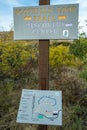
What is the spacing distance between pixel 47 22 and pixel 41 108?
125 centimetres

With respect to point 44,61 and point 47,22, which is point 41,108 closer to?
point 44,61

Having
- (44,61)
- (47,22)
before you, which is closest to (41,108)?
(44,61)

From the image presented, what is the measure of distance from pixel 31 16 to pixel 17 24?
26cm

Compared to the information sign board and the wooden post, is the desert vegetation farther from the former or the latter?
the information sign board

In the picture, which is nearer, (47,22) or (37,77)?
(47,22)

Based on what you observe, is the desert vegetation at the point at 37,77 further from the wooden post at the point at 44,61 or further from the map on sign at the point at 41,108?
the wooden post at the point at 44,61

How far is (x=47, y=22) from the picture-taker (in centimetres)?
369

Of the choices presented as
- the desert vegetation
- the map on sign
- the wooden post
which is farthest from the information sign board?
the desert vegetation

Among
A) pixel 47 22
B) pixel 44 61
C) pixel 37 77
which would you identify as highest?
pixel 47 22

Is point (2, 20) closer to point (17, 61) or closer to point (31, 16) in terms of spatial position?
point (17, 61)

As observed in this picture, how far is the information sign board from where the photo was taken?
364cm

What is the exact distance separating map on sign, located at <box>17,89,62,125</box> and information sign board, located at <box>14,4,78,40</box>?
86 centimetres

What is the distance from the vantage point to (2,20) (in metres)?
7.93

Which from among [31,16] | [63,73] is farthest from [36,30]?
[63,73]
